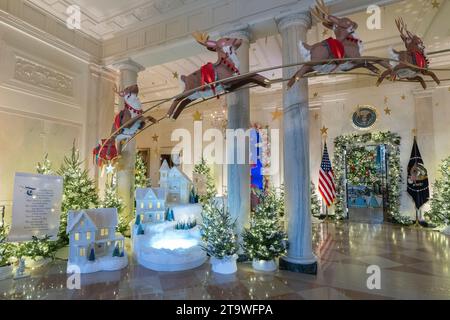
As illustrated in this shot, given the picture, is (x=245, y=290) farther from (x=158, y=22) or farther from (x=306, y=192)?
(x=158, y=22)

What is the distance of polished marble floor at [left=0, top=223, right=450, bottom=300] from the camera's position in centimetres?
319

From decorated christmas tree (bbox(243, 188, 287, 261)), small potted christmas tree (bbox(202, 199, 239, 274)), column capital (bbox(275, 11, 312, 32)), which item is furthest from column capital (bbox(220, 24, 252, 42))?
small potted christmas tree (bbox(202, 199, 239, 274))

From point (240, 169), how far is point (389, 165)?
6464 mm

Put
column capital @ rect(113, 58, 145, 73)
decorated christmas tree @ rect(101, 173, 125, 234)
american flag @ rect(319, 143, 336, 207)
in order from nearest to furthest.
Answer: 1. decorated christmas tree @ rect(101, 173, 125, 234)
2. column capital @ rect(113, 58, 145, 73)
3. american flag @ rect(319, 143, 336, 207)

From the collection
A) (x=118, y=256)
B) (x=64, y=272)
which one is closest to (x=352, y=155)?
(x=118, y=256)

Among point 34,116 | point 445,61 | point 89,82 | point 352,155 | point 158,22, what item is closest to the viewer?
point 34,116

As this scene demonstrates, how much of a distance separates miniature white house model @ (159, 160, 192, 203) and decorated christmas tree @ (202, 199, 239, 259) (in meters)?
1.57

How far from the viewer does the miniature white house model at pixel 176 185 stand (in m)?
5.75

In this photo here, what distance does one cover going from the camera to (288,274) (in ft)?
12.7

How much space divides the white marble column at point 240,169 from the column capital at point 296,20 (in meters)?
0.71

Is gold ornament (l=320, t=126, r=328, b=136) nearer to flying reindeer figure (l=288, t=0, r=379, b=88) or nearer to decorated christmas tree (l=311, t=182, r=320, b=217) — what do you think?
decorated christmas tree (l=311, t=182, r=320, b=217)

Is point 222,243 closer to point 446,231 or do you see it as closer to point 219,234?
point 219,234

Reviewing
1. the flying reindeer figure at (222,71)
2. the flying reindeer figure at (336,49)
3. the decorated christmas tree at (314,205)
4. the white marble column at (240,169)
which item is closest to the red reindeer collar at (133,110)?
the flying reindeer figure at (222,71)

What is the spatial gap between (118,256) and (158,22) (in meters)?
4.99
